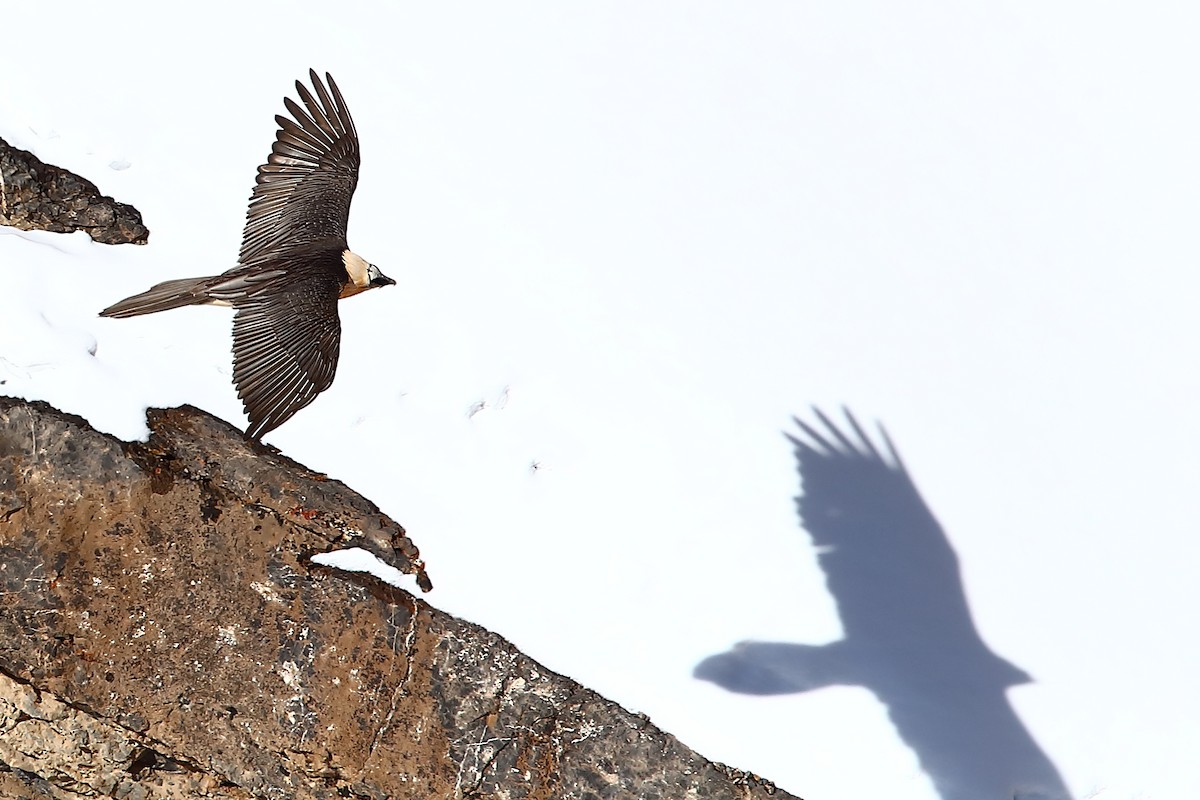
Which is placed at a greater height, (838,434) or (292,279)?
(838,434)

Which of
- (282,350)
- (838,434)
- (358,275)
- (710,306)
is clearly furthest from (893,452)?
(282,350)

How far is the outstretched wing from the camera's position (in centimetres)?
726

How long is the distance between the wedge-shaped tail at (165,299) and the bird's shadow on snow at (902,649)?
Answer: 3662 mm

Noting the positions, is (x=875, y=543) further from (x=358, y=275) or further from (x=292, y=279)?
(x=292, y=279)

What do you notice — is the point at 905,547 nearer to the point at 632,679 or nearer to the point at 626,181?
the point at 632,679

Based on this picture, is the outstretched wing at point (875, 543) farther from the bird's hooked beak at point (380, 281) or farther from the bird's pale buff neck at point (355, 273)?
the bird's pale buff neck at point (355, 273)

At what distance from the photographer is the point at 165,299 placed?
6.34 meters

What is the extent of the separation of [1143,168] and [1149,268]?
796 millimetres

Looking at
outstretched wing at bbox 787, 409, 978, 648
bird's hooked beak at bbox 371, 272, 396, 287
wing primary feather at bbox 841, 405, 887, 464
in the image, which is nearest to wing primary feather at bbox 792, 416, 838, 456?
outstretched wing at bbox 787, 409, 978, 648

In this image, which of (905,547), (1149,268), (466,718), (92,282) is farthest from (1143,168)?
(92,282)

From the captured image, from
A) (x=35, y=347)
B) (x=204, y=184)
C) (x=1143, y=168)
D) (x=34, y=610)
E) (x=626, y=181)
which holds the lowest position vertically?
(x=34, y=610)

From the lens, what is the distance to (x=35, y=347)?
6.83 metres

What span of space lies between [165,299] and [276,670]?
231 cm

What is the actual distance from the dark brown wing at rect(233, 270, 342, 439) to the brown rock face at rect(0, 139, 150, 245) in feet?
6.23
